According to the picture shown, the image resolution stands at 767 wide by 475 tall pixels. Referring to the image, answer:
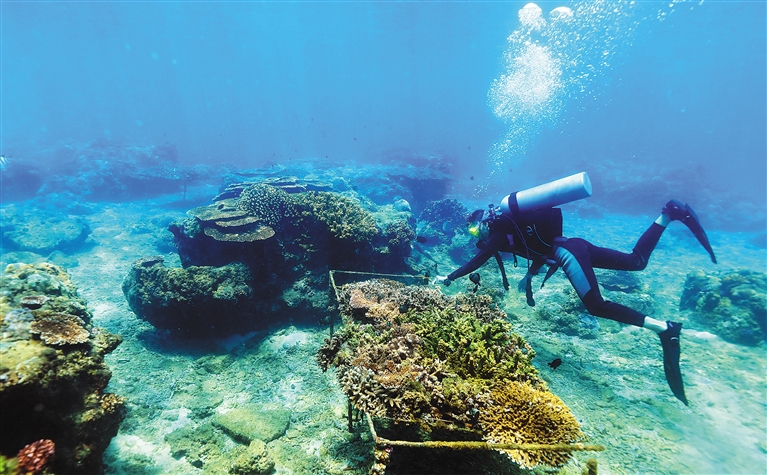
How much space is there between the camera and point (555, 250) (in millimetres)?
5684

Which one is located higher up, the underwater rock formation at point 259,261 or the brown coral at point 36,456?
the underwater rock formation at point 259,261

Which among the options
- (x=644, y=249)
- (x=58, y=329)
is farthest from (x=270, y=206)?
(x=644, y=249)

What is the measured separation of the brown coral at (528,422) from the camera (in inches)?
102

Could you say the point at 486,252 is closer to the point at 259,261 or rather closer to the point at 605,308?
the point at 605,308

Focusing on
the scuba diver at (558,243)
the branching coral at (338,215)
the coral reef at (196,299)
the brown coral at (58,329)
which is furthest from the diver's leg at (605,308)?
the brown coral at (58,329)

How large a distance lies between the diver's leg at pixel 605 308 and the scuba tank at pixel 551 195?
A: 2.82 feet

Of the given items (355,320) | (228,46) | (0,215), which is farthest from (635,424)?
(228,46)

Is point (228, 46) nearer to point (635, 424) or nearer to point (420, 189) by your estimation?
point (420, 189)

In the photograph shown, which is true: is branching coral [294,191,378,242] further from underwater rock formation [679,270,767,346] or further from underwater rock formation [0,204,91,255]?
underwater rock formation [0,204,91,255]

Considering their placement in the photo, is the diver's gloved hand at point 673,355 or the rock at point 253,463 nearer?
the rock at point 253,463

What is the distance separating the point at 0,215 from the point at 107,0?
7673cm

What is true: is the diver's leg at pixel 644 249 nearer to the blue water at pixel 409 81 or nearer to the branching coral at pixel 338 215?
the branching coral at pixel 338 215

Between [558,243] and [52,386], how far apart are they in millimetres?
7541

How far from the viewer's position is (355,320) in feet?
16.6
